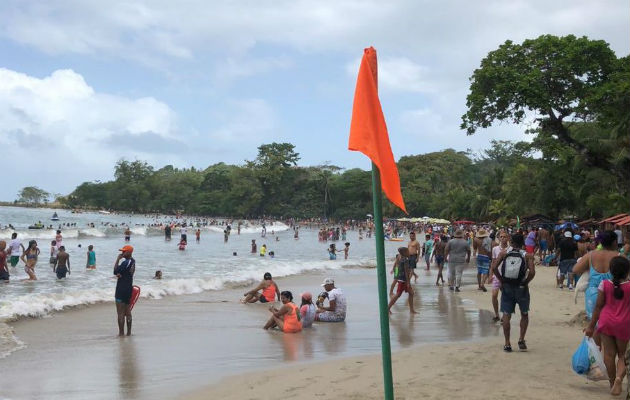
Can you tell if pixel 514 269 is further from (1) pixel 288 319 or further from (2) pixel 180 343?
(2) pixel 180 343

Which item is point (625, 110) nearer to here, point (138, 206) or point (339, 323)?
point (339, 323)

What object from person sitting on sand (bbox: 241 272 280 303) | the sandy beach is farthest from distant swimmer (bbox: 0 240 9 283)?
the sandy beach

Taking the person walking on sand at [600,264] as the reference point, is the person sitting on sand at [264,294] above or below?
below

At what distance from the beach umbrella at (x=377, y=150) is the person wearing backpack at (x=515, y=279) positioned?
14.5 feet

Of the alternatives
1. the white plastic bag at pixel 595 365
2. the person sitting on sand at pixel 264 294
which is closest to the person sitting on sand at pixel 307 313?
the person sitting on sand at pixel 264 294

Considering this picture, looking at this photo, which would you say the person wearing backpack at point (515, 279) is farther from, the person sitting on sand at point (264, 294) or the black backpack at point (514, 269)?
the person sitting on sand at point (264, 294)

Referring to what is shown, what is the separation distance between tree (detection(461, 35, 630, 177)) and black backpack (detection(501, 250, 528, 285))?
19.6 feet

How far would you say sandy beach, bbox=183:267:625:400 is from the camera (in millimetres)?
5452

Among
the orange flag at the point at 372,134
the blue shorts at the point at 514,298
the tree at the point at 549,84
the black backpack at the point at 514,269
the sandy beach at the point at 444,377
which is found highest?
the tree at the point at 549,84

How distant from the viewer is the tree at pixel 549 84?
12359 mm

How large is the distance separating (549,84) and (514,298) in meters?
7.19

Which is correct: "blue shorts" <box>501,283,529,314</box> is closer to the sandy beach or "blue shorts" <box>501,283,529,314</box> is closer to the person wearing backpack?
the person wearing backpack

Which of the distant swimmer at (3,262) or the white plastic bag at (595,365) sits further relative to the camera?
the distant swimmer at (3,262)

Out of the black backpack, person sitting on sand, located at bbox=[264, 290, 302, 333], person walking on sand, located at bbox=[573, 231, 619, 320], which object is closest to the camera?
person walking on sand, located at bbox=[573, 231, 619, 320]
